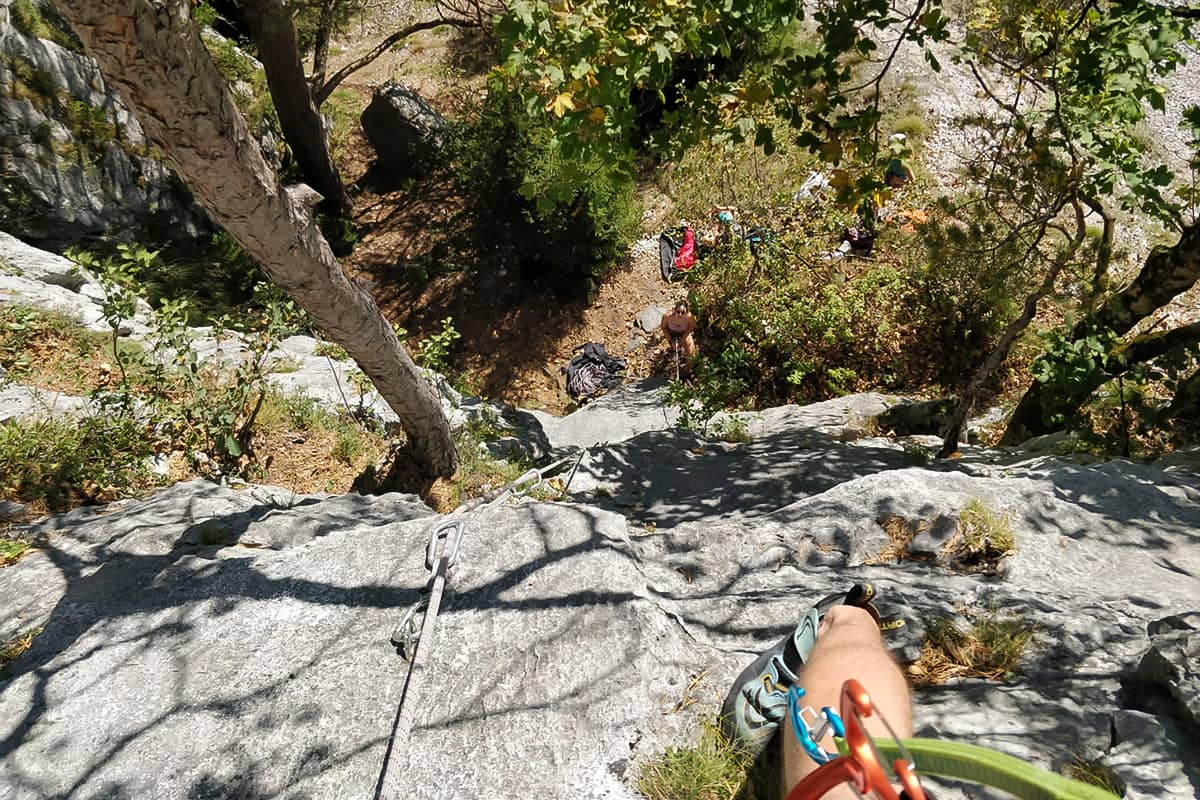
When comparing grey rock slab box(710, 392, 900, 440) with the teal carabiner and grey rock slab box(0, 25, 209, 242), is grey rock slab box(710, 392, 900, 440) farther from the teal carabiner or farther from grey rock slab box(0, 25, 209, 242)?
grey rock slab box(0, 25, 209, 242)

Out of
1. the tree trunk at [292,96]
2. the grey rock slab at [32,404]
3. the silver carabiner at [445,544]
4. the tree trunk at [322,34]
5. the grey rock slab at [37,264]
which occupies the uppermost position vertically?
the tree trunk at [322,34]

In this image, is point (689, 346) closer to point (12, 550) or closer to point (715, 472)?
point (715, 472)

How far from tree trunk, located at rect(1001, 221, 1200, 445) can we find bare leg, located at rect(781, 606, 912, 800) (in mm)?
3558

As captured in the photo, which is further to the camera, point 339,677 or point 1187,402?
point 1187,402

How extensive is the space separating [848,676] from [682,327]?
6761 millimetres

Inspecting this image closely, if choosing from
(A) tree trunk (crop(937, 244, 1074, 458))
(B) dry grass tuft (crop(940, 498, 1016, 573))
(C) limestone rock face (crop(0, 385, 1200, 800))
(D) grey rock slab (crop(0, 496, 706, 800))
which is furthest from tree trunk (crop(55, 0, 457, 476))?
(A) tree trunk (crop(937, 244, 1074, 458))

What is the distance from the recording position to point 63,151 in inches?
258

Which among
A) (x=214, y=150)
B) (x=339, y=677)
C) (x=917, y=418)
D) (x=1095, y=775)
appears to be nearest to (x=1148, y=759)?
(x=1095, y=775)

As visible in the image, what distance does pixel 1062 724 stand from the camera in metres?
1.74

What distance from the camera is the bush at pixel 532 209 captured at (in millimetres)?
8281

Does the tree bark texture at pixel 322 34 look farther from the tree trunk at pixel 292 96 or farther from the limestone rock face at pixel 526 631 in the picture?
the limestone rock face at pixel 526 631

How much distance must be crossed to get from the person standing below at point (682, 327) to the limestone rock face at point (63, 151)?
19.9 ft

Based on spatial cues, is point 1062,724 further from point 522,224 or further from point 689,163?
point 689,163

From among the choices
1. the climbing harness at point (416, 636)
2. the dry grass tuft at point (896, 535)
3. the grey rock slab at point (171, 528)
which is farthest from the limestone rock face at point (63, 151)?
the dry grass tuft at point (896, 535)
